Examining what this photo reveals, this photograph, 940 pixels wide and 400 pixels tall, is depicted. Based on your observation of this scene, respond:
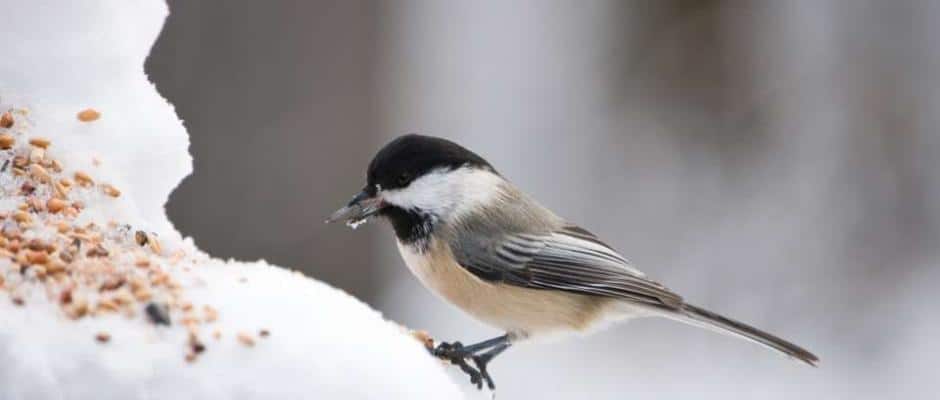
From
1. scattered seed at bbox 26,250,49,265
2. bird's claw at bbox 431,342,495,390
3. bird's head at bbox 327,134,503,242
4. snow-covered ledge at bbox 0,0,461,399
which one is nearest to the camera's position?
snow-covered ledge at bbox 0,0,461,399

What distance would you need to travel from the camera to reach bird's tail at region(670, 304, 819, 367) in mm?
1601

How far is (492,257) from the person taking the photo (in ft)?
5.37

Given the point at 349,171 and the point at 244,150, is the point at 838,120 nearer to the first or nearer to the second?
the point at 349,171

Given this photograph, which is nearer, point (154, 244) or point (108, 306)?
point (108, 306)

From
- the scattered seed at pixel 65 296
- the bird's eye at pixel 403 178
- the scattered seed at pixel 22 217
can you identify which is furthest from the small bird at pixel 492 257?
the scattered seed at pixel 65 296

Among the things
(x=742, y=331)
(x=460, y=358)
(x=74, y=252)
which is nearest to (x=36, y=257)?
(x=74, y=252)

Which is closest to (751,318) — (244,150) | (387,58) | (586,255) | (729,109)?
(729,109)

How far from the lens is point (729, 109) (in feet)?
14.0

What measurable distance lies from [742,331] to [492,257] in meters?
0.39

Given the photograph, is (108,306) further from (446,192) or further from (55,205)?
(446,192)

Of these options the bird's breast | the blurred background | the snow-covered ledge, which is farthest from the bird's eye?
the blurred background

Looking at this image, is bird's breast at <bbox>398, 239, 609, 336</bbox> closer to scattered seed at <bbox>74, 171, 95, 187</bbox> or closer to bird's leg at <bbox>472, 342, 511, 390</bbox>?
bird's leg at <bbox>472, 342, 511, 390</bbox>

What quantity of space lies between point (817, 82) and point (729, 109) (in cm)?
36

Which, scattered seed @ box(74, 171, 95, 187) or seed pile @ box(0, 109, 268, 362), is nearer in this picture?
seed pile @ box(0, 109, 268, 362)
